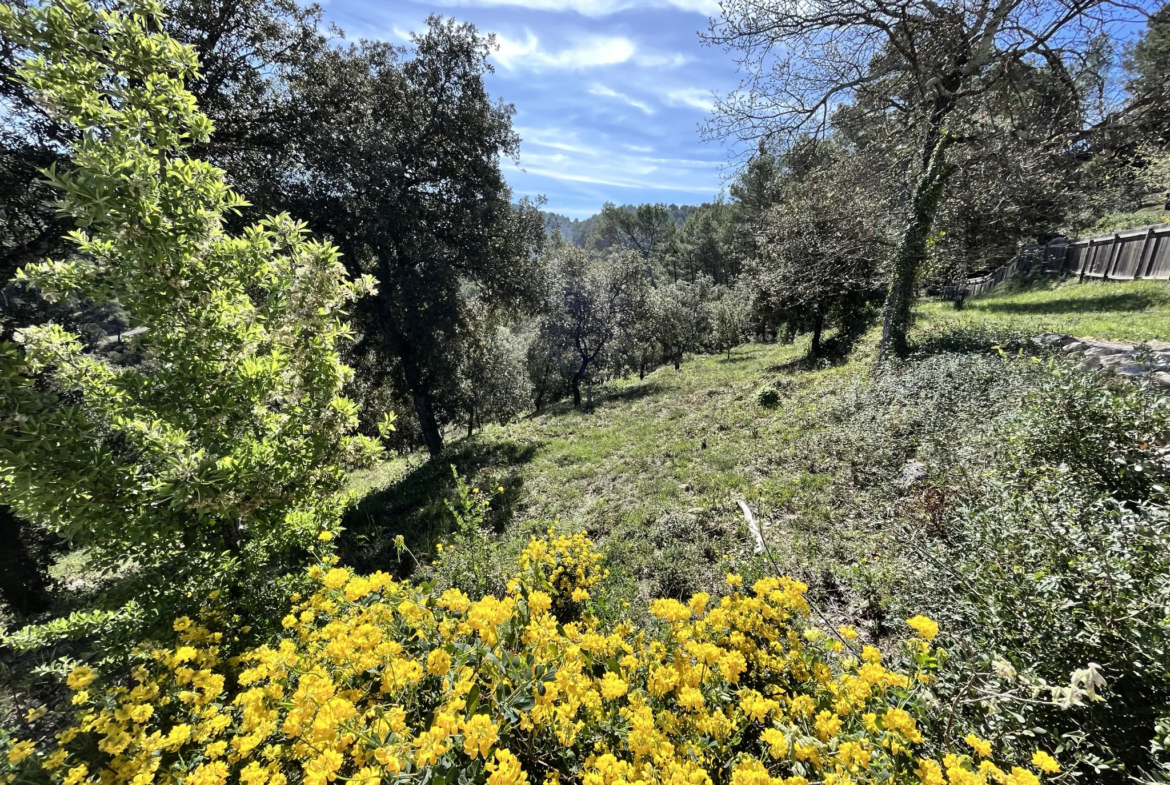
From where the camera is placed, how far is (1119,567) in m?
2.39

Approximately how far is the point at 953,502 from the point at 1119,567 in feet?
7.37

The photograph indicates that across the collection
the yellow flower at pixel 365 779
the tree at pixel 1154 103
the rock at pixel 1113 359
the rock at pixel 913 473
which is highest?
the tree at pixel 1154 103

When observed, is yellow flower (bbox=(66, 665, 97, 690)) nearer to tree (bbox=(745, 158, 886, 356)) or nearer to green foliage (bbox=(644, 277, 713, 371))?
tree (bbox=(745, 158, 886, 356))

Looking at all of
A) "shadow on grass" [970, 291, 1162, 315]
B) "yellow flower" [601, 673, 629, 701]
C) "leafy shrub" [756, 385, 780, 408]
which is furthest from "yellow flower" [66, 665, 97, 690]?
"shadow on grass" [970, 291, 1162, 315]

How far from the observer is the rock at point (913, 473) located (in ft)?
18.0

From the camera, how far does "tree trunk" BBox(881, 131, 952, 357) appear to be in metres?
8.84

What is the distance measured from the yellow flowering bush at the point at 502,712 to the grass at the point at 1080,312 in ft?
29.6

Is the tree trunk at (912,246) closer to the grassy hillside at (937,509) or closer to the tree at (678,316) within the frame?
the grassy hillside at (937,509)

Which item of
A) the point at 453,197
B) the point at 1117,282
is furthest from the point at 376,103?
the point at 1117,282

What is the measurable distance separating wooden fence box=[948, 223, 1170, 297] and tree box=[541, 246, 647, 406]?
49.1 ft

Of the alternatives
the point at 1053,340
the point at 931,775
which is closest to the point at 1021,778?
the point at 931,775

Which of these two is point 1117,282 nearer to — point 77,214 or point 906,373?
point 906,373

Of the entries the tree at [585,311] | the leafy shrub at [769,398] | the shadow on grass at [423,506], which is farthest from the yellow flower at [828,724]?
the tree at [585,311]

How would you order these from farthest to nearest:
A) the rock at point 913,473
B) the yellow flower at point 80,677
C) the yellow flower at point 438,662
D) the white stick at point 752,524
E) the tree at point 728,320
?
the tree at point 728,320 < the rock at point 913,473 < the white stick at point 752,524 < the yellow flower at point 80,677 < the yellow flower at point 438,662
